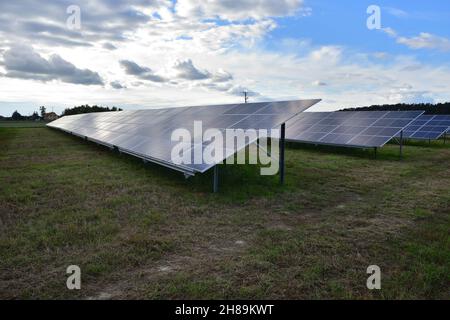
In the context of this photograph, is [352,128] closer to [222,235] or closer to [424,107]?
[222,235]

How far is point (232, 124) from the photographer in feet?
35.1

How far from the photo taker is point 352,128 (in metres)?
19.2

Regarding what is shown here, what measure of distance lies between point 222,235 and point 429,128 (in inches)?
1002

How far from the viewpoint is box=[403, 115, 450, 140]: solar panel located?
80.0 ft

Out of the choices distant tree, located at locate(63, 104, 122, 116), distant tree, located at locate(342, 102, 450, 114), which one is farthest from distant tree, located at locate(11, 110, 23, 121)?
distant tree, located at locate(342, 102, 450, 114)

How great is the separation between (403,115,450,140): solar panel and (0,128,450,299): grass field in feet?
51.9

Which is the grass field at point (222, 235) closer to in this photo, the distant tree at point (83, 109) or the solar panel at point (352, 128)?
the solar panel at point (352, 128)

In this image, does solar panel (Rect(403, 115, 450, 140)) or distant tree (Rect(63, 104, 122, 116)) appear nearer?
solar panel (Rect(403, 115, 450, 140))

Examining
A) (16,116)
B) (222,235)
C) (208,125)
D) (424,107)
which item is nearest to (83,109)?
(16,116)

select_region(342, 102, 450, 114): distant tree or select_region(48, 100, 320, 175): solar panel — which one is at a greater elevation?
select_region(342, 102, 450, 114): distant tree

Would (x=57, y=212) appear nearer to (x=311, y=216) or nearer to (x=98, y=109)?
(x=311, y=216)

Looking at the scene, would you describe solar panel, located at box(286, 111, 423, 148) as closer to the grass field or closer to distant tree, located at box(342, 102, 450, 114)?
the grass field
